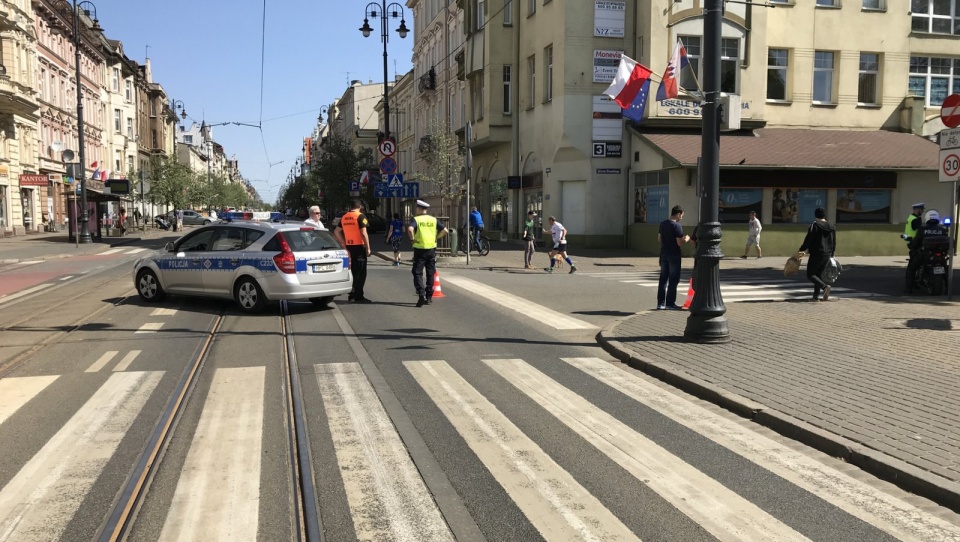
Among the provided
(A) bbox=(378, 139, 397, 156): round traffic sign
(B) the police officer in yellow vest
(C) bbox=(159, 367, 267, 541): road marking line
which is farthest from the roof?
(C) bbox=(159, 367, 267, 541): road marking line

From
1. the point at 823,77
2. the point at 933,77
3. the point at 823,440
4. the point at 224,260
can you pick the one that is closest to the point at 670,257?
the point at 224,260

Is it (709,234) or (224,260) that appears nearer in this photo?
(709,234)

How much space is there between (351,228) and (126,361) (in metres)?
5.85

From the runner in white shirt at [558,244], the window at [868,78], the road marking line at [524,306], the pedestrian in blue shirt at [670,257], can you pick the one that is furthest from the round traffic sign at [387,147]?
the window at [868,78]

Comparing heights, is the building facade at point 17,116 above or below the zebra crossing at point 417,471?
above

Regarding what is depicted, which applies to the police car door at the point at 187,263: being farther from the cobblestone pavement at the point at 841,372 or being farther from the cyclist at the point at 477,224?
the cyclist at the point at 477,224

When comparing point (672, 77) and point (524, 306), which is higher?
point (672, 77)

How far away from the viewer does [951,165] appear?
12.4m

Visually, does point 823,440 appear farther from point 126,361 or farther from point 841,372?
point 126,361

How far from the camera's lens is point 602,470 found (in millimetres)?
4930

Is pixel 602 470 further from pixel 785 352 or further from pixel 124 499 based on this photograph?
pixel 785 352

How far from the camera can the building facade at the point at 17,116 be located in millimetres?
37906

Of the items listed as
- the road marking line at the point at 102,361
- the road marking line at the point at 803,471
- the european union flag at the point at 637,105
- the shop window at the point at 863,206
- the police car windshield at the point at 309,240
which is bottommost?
the road marking line at the point at 803,471

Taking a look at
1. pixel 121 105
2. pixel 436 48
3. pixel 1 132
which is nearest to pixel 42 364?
pixel 1 132
